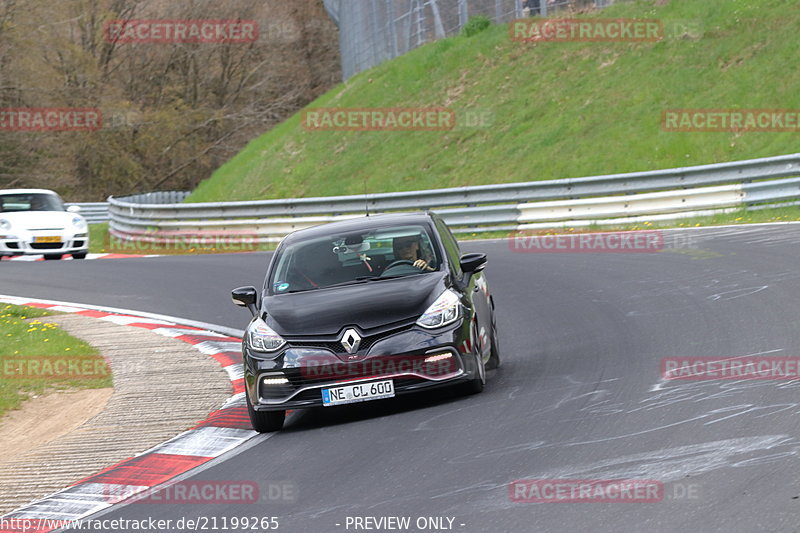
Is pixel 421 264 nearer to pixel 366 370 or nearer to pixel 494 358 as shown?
pixel 494 358

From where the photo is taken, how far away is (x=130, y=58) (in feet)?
193

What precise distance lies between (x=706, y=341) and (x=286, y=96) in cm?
5229

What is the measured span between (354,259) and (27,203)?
17.2 metres

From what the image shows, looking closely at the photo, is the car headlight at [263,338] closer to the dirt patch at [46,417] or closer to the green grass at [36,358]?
the dirt patch at [46,417]

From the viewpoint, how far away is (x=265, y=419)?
8328mm

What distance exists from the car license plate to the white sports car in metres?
17.1

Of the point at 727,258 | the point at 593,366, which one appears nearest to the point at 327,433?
the point at 593,366

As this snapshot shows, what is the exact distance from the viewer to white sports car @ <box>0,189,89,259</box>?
79.3 feet

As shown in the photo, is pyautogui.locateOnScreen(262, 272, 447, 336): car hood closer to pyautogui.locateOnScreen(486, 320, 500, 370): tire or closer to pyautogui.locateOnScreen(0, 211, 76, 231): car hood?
pyautogui.locateOnScreen(486, 320, 500, 370): tire

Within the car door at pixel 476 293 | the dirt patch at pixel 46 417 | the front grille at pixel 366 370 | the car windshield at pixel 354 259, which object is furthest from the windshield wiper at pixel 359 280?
the dirt patch at pixel 46 417

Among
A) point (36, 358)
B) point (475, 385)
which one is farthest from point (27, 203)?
point (475, 385)

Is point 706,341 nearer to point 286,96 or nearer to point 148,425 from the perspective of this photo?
point 148,425

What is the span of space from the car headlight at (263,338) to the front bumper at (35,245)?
1675 centimetres

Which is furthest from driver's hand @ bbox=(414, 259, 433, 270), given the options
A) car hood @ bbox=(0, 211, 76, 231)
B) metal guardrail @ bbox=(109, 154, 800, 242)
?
car hood @ bbox=(0, 211, 76, 231)
